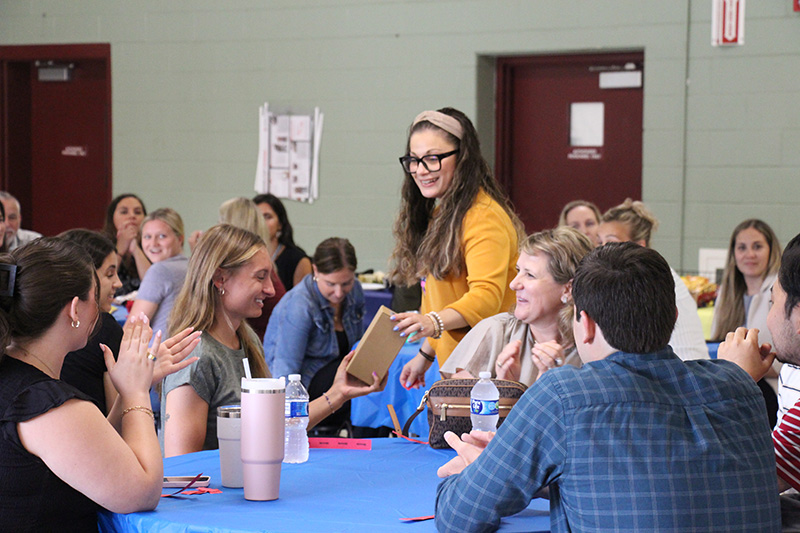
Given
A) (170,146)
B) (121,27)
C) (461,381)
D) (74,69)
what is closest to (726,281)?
(461,381)

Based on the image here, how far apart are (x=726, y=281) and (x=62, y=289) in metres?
3.69

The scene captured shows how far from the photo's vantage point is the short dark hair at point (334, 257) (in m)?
4.09

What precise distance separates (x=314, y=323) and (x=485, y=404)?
6.74ft

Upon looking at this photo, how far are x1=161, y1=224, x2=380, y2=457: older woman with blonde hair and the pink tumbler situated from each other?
0.49 meters

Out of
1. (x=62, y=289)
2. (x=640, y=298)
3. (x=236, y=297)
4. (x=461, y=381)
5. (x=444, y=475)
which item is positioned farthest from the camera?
(x=236, y=297)

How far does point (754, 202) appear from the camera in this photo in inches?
233

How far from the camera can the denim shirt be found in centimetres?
402

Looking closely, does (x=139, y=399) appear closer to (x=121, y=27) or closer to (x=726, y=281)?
(x=726, y=281)

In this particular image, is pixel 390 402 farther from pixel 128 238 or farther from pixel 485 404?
pixel 128 238

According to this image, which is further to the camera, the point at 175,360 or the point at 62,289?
the point at 175,360

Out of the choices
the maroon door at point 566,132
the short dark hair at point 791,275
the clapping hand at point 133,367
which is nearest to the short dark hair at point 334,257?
the clapping hand at point 133,367

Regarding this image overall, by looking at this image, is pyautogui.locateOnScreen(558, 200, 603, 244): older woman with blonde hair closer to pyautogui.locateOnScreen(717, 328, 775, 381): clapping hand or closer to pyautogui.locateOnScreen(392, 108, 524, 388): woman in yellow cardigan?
pyautogui.locateOnScreen(392, 108, 524, 388): woman in yellow cardigan

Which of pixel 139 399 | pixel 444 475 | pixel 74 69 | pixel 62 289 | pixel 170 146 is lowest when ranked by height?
pixel 444 475

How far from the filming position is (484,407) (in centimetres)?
214
